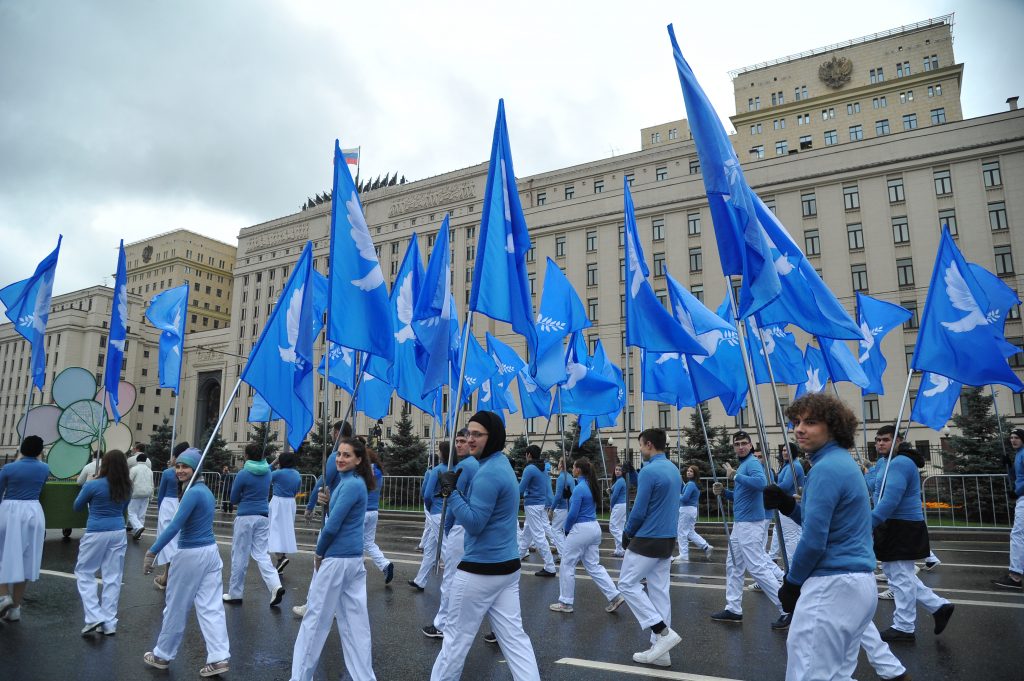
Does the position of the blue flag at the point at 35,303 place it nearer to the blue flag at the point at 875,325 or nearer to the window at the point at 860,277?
the blue flag at the point at 875,325

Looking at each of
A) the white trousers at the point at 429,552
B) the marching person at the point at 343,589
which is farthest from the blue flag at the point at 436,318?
the marching person at the point at 343,589

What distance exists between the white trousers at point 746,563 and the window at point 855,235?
45053 mm

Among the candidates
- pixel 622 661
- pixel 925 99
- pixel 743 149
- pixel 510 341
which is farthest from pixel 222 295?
pixel 622 661

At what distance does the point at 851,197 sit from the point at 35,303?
1939 inches

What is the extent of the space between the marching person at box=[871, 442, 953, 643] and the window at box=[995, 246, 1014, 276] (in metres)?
44.7

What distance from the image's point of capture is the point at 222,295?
119312 millimetres

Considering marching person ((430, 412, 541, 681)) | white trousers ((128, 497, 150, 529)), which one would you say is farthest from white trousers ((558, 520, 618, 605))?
white trousers ((128, 497, 150, 529))

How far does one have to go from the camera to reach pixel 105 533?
24.0ft

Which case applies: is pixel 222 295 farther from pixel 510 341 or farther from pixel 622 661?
pixel 622 661

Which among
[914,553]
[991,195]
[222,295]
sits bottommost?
[914,553]

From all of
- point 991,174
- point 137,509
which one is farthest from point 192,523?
point 991,174

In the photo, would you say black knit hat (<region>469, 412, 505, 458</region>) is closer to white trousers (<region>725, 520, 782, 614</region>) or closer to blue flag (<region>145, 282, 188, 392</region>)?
white trousers (<region>725, 520, 782, 614</region>)

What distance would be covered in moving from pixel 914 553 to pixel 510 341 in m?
50.2

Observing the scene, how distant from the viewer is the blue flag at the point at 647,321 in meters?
8.77
